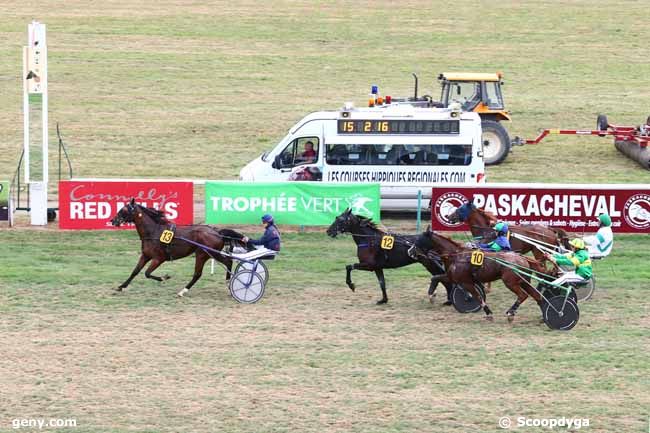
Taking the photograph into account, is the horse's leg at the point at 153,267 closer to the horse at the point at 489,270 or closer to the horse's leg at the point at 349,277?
the horse's leg at the point at 349,277

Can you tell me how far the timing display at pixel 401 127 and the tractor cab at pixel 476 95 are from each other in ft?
21.0

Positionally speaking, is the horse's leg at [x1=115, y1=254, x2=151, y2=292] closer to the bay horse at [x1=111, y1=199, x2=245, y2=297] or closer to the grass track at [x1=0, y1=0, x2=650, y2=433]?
the bay horse at [x1=111, y1=199, x2=245, y2=297]

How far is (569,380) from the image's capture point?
1638cm

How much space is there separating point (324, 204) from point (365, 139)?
252 centimetres

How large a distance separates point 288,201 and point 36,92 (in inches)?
233

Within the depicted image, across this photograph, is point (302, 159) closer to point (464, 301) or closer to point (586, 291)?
point (464, 301)

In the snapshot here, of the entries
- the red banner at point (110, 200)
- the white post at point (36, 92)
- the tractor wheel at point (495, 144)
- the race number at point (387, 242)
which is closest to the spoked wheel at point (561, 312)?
the race number at point (387, 242)

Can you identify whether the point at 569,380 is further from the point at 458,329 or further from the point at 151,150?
the point at 151,150

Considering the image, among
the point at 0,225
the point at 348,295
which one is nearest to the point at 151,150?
Result: the point at 0,225

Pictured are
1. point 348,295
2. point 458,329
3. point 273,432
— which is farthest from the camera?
point 348,295

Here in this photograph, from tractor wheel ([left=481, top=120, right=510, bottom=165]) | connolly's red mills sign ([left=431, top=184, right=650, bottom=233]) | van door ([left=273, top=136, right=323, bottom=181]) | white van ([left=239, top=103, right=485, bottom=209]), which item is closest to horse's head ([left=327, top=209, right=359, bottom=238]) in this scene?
connolly's red mills sign ([left=431, top=184, right=650, bottom=233])

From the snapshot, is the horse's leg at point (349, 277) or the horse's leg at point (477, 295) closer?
the horse's leg at point (477, 295)

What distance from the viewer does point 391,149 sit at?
2675 cm

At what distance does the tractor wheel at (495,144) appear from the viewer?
Result: 32781 millimetres
